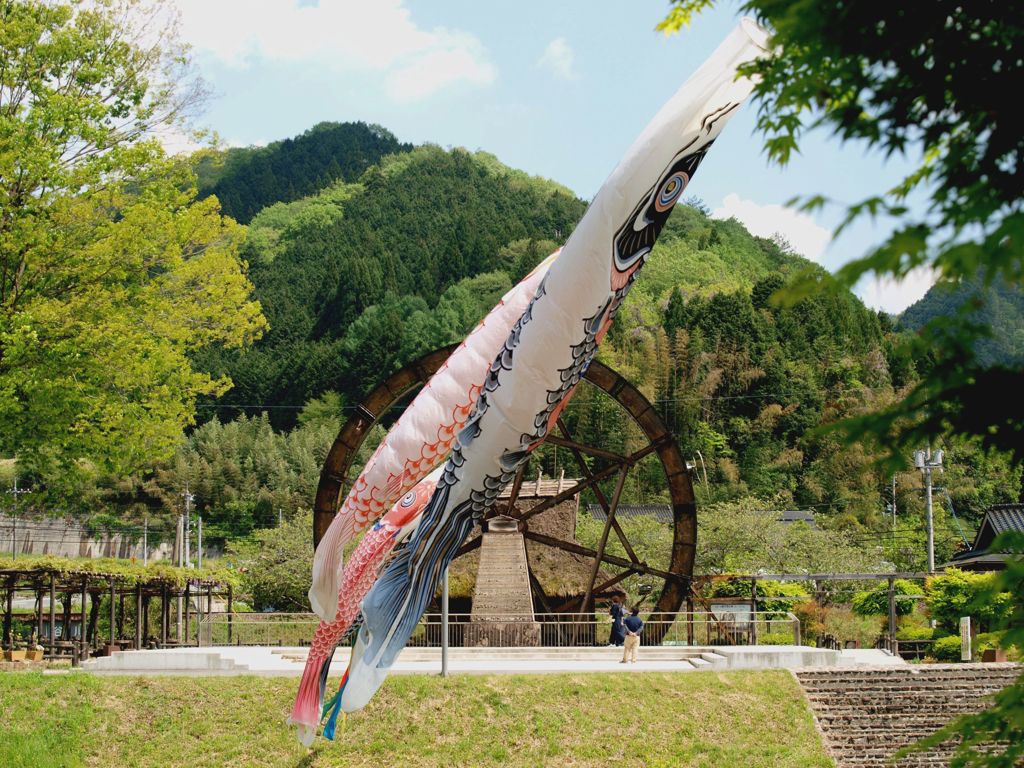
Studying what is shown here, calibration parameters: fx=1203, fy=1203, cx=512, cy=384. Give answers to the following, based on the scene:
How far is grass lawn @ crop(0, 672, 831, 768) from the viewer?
1539cm

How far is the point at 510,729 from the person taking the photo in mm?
16062

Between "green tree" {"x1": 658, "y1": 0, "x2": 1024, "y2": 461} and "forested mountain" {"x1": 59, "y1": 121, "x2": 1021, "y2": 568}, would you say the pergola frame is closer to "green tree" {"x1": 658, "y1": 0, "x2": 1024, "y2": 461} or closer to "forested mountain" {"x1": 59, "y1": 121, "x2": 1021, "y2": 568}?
"green tree" {"x1": 658, "y1": 0, "x2": 1024, "y2": 461}

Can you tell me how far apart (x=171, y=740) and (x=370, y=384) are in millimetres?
66245

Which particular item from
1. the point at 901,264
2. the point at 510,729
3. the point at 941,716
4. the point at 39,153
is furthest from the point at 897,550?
the point at 901,264

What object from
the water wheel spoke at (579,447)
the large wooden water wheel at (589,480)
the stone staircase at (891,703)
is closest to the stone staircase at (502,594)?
the large wooden water wheel at (589,480)

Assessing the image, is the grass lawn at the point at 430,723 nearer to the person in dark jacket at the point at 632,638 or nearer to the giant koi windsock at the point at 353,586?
the person in dark jacket at the point at 632,638

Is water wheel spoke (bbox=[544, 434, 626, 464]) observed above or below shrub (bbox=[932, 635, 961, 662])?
above

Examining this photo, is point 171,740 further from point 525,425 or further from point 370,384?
point 370,384

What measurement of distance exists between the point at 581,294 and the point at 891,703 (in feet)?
35.0

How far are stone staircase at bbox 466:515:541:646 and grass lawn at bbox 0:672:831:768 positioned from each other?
13.8ft

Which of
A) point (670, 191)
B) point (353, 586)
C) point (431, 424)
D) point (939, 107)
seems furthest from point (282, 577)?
point (939, 107)

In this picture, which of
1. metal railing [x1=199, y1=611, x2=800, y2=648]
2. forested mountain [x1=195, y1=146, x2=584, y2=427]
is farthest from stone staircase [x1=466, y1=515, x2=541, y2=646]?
forested mountain [x1=195, y1=146, x2=584, y2=427]

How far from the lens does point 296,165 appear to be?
452 ft

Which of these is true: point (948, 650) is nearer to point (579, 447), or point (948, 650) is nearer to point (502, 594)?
point (579, 447)
